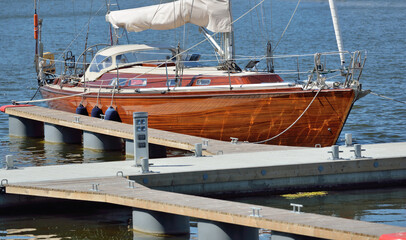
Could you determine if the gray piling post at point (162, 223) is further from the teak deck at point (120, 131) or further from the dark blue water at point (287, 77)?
the teak deck at point (120, 131)

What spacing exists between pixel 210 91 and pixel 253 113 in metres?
1.18

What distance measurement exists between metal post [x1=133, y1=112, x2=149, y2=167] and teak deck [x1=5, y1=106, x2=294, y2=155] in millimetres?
2116

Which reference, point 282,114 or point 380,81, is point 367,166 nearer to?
point 282,114

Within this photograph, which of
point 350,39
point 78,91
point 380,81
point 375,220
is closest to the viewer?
point 375,220

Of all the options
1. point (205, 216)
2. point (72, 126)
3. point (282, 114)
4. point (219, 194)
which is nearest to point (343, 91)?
point (282, 114)

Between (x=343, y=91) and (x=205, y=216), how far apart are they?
8.28m

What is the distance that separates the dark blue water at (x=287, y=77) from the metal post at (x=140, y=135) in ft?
4.02

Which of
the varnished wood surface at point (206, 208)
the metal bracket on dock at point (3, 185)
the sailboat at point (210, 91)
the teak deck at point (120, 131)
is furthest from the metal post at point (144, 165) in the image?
the sailboat at point (210, 91)

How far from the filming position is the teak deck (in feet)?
64.0

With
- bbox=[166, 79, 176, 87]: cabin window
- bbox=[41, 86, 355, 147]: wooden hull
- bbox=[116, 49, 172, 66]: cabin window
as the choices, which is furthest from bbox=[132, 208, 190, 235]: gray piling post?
bbox=[116, 49, 172, 66]: cabin window

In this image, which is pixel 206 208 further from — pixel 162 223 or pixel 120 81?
pixel 120 81

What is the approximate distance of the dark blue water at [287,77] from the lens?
52.9 feet

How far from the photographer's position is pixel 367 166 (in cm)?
1759

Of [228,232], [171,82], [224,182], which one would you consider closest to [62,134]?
[171,82]
